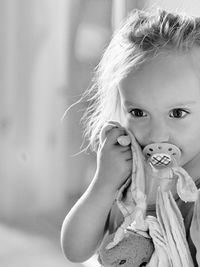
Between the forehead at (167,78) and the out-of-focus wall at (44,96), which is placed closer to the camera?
the forehead at (167,78)

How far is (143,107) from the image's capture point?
0.80m

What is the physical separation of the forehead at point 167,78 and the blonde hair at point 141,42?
1 cm

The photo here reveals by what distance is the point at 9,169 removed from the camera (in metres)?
2.02

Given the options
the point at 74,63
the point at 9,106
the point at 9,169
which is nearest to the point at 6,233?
the point at 9,169

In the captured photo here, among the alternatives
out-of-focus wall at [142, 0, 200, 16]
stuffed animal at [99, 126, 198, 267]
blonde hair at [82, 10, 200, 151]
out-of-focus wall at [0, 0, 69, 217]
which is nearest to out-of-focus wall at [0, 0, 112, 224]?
out-of-focus wall at [0, 0, 69, 217]

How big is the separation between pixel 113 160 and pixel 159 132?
0.08 meters

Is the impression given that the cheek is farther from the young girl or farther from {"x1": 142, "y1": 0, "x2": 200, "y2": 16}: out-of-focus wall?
{"x1": 142, "y1": 0, "x2": 200, "y2": 16}: out-of-focus wall

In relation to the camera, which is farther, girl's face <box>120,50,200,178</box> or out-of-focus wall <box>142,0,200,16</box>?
out-of-focus wall <box>142,0,200,16</box>

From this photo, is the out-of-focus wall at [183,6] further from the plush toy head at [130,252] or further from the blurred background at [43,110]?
the blurred background at [43,110]

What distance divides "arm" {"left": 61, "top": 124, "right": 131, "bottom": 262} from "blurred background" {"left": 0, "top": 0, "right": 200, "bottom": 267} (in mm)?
997

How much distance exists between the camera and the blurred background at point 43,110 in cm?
188

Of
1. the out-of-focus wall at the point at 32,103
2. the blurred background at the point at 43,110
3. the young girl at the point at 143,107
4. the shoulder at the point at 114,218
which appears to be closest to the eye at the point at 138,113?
the young girl at the point at 143,107

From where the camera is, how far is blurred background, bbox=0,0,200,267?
1884 millimetres

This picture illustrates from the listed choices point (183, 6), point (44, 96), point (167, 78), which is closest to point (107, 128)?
point (167, 78)
